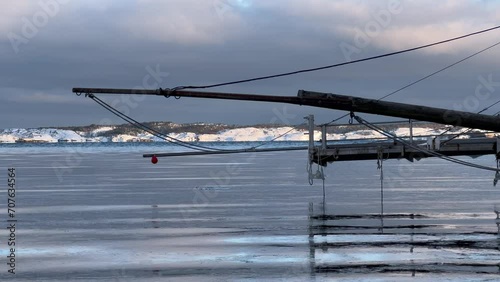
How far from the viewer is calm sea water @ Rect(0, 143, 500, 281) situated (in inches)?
643

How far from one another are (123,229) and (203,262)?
660 cm

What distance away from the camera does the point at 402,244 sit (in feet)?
65.1

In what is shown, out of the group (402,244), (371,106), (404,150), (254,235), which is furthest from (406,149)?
(371,106)

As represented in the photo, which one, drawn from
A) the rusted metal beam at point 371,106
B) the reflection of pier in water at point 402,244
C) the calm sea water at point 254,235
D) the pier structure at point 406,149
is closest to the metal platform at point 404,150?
the pier structure at point 406,149

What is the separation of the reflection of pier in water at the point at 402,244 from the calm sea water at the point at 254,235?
3cm

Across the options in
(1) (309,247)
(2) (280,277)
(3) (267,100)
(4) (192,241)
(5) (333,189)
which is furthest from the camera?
(5) (333,189)

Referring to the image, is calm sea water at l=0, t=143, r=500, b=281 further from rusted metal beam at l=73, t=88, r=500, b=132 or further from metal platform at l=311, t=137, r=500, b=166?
rusted metal beam at l=73, t=88, r=500, b=132

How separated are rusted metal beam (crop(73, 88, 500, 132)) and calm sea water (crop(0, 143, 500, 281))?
103 inches

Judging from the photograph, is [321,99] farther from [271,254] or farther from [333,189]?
[333,189]

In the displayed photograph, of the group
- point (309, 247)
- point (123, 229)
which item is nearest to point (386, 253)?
point (309, 247)

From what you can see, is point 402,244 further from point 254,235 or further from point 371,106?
point 371,106

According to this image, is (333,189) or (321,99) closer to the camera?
(321,99)

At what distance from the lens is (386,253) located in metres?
18.4

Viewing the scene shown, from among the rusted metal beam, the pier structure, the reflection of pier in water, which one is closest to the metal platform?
the pier structure
